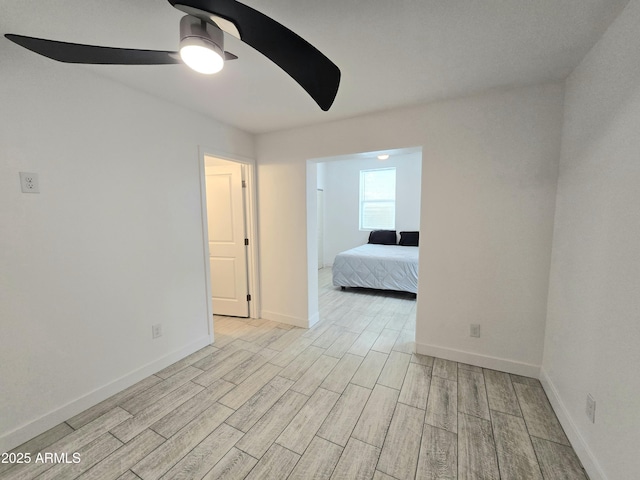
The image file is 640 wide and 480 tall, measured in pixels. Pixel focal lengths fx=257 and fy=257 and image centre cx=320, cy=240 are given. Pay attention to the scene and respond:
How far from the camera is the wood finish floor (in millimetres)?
1378

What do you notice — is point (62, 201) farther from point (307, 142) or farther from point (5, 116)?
point (307, 142)

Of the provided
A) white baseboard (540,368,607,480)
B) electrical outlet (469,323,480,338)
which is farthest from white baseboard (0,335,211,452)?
white baseboard (540,368,607,480)

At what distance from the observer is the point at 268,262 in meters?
3.27

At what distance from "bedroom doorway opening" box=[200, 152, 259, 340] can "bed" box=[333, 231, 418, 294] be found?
1.73 metres

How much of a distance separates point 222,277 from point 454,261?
2.73 metres

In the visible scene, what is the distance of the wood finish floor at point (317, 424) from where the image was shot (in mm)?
1378

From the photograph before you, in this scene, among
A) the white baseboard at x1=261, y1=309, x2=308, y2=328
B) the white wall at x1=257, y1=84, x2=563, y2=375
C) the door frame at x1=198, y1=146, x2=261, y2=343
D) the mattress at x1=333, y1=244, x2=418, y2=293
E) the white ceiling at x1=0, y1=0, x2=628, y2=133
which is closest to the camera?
the white ceiling at x1=0, y1=0, x2=628, y2=133

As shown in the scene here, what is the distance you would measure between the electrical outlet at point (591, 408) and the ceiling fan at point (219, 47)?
206cm

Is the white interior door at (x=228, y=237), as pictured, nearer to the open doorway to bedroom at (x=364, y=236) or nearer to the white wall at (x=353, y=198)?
the open doorway to bedroom at (x=364, y=236)

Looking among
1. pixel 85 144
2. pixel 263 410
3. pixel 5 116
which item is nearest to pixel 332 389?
pixel 263 410

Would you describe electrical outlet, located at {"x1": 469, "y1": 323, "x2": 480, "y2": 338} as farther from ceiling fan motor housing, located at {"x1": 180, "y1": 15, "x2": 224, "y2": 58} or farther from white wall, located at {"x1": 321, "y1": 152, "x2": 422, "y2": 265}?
white wall, located at {"x1": 321, "y1": 152, "x2": 422, "y2": 265}

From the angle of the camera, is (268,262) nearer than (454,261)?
No

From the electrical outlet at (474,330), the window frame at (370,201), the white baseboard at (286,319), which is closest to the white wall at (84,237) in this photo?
the white baseboard at (286,319)

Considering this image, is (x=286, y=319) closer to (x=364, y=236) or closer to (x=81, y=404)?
(x=81, y=404)
